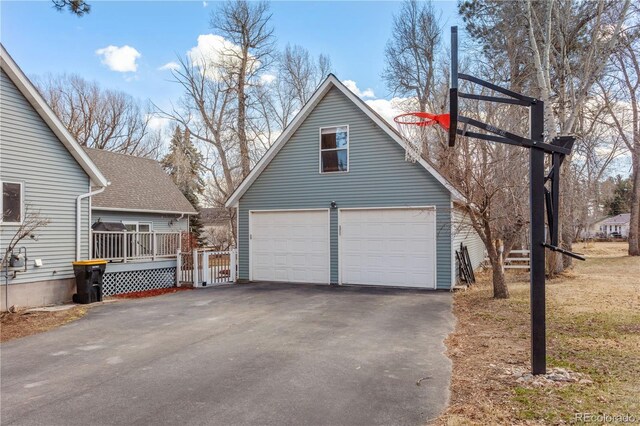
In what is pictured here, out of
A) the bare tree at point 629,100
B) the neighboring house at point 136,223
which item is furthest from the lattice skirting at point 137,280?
the bare tree at point 629,100

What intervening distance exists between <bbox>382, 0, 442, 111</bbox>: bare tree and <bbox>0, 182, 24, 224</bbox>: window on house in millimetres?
18602

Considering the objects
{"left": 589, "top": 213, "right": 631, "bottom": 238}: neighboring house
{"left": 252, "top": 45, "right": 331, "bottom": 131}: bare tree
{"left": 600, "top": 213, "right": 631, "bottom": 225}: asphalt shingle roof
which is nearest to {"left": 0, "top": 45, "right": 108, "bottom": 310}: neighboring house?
{"left": 252, "top": 45, "right": 331, "bottom": 131}: bare tree

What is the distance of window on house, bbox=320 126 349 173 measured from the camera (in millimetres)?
13047

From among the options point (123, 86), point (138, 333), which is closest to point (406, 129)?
point (138, 333)

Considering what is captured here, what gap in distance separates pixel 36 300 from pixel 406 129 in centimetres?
999

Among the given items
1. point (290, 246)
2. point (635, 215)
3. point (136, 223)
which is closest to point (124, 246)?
point (136, 223)

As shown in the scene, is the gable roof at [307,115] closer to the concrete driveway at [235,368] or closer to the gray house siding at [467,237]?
the gray house siding at [467,237]

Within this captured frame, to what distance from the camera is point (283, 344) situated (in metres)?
6.28

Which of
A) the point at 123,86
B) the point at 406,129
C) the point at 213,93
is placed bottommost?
the point at 406,129

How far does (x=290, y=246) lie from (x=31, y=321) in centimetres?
726

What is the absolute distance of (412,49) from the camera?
23.6 metres

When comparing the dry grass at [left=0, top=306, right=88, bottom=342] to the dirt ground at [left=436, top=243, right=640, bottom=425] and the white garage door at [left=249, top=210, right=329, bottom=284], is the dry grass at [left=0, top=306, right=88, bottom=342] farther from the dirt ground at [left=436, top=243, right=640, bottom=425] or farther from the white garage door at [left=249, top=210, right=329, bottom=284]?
the dirt ground at [left=436, top=243, right=640, bottom=425]

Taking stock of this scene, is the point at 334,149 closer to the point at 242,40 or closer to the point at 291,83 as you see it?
the point at 242,40

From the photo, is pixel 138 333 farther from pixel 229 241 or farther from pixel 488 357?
pixel 229 241
